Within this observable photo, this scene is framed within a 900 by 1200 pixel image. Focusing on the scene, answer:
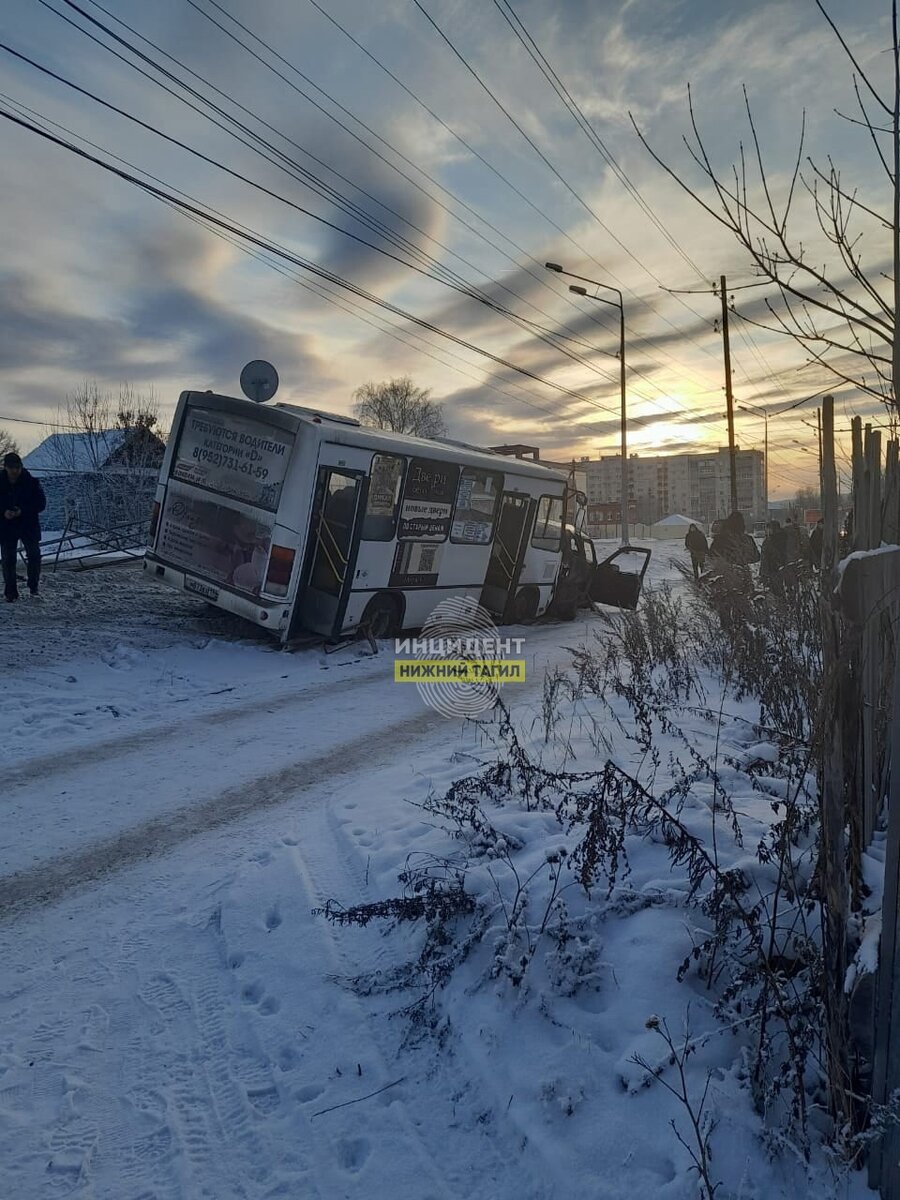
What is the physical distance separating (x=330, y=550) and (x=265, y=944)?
22.5 feet

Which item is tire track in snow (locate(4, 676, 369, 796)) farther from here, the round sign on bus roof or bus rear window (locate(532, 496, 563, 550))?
bus rear window (locate(532, 496, 563, 550))

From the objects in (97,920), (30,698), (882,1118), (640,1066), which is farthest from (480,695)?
(882,1118)

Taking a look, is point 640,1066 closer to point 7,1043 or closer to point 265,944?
point 265,944

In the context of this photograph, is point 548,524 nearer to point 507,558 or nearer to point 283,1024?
point 507,558

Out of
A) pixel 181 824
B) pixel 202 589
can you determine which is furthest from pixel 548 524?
pixel 181 824

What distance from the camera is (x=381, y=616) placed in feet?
35.7

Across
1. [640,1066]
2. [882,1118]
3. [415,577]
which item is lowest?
[640,1066]

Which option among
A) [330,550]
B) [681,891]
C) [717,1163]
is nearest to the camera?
[717,1163]

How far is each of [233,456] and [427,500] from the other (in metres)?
2.86

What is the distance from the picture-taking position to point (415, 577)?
11.0m

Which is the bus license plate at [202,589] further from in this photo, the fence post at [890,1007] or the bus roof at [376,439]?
the fence post at [890,1007]

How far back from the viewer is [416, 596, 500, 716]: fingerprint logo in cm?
793

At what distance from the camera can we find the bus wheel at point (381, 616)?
1056 centimetres

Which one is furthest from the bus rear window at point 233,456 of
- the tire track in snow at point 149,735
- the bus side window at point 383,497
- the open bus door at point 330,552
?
the tire track in snow at point 149,735
